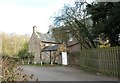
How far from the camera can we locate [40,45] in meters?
39.4

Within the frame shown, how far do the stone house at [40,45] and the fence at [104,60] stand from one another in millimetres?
17983

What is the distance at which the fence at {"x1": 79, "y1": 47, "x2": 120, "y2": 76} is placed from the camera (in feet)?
44.7

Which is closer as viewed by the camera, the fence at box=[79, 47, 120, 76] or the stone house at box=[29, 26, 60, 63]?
the fence at box=[79, 47, 120, 76]

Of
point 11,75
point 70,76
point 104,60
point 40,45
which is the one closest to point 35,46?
point 40,45

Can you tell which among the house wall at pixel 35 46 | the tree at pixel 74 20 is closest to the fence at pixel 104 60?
the tree at pixel 74 20

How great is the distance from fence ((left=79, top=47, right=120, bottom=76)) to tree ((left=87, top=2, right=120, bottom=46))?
39.3 inches

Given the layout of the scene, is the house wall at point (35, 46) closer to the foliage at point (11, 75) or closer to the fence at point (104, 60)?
the fence at point (104, 60)

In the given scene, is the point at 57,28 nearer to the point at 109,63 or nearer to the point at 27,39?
the point at 109,63

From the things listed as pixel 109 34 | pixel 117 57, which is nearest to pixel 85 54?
pixel 109 34

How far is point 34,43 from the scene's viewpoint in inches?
1607

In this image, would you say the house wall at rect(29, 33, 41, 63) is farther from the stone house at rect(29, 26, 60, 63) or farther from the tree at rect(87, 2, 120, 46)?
the tree at rect(87, 2, 120, 46)

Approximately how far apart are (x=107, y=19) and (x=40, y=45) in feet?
84.1

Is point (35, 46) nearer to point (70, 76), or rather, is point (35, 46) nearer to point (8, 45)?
point (70, 76)

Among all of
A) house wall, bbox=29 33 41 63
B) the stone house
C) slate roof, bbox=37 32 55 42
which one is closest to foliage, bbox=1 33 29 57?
house wall, bbox=29 33 41 63
